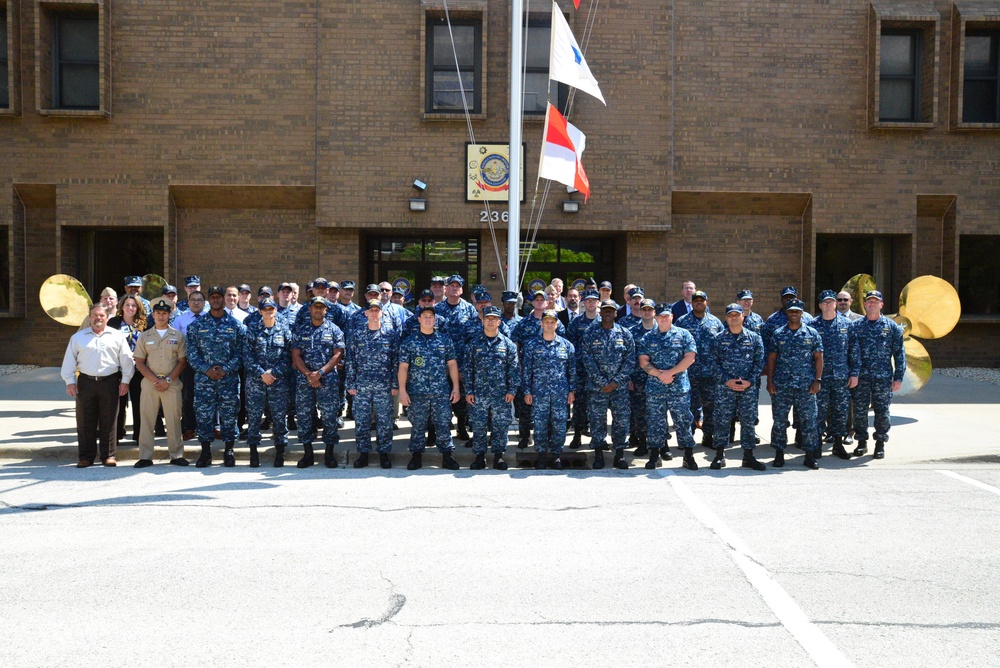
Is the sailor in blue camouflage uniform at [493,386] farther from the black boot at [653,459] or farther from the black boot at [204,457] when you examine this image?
the black boot at [204,457]

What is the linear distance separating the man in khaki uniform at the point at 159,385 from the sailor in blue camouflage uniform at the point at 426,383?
2.55 m

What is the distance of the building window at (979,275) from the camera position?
18.4 metres

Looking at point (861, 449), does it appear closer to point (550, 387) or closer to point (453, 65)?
point (550, 387)

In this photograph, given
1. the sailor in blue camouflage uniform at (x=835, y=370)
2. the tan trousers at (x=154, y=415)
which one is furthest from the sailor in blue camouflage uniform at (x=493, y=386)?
the sailor in blue camouflage uniform at (x=835, y=370)

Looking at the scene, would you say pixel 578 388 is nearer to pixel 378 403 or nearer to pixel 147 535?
pixel 378 403

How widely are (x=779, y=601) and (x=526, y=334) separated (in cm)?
560

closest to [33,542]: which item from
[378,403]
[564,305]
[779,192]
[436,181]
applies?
[378,403]

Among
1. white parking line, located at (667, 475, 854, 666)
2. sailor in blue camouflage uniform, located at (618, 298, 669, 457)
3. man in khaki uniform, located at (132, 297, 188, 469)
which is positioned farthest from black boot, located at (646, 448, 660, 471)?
man in khaki uniform, located at (132, 297, 188, 469)

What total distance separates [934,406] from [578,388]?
7153 millimetres

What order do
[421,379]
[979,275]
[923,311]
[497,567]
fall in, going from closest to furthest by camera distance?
1. [497,567]
2. [421,379]
3. [923,311]
4. [979,275]

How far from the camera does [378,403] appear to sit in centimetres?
942

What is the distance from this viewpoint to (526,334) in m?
→ 10.2

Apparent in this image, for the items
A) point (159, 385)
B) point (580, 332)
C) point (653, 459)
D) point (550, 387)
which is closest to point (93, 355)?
point (159, 385)

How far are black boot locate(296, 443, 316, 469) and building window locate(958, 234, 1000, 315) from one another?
49.7ft
